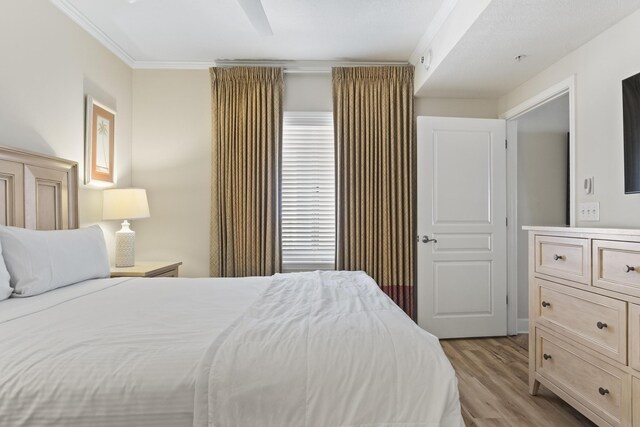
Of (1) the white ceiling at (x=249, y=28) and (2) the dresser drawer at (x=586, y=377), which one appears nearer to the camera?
(2) the dresser drawer at (x=586, y=377)

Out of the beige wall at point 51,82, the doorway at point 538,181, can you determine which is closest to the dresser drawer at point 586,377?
the doorway at point 538,181

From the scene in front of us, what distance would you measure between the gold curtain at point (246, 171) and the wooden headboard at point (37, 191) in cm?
116

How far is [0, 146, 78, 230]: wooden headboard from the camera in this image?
6.57ft

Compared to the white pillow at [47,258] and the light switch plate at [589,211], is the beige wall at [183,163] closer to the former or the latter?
the white pillow at [47,258]

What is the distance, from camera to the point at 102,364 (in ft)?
3.14

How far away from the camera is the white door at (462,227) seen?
3.21 metres

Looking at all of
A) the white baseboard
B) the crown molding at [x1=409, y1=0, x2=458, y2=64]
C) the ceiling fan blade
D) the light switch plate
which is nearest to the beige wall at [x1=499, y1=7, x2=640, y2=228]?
the light switch plate

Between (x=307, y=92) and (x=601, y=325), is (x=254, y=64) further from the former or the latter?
(x=601, y=325)

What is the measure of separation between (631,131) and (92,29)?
3.90 metres

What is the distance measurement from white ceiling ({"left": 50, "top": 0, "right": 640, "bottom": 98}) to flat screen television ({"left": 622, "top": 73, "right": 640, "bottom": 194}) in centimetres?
46

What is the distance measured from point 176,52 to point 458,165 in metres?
2.91

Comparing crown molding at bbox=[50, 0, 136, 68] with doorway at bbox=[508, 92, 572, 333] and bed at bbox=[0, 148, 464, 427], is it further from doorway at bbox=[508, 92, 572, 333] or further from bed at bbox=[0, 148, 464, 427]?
doorway at bbox=[508, 92, 572, 333]

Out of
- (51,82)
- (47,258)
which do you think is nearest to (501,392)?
(47,258)

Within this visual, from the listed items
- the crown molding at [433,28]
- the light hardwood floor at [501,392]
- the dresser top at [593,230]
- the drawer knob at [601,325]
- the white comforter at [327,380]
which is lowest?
the light hardwood floor at [501,392]
